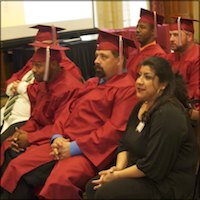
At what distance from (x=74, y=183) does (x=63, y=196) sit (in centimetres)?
8

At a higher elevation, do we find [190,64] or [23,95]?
[190,64]

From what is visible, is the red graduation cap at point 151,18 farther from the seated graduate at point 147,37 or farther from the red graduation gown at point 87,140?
the red graduation gown at point 87,140

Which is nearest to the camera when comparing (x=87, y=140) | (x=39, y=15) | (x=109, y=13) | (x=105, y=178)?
(x=105, y=178)

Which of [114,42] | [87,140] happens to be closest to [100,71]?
[114,42]

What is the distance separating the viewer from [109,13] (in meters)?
4.77

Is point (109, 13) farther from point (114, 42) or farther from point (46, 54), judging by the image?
point (114, 42)

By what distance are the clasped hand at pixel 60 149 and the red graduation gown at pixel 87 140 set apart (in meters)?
0.03

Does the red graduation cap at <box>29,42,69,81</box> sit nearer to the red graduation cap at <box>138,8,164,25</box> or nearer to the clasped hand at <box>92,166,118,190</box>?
the red graduation cap at <box>138,8,164,25</box>

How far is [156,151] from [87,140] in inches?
19.9

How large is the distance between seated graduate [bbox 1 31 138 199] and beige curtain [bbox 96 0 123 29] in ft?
7.63

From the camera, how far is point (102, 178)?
2.01 m

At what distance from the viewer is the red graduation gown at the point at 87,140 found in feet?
7.13

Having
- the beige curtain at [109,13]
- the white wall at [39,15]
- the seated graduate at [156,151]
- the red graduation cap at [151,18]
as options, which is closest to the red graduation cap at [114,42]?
the seated graduate at [156,151]

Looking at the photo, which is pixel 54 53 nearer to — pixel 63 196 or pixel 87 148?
pixel 87 148
